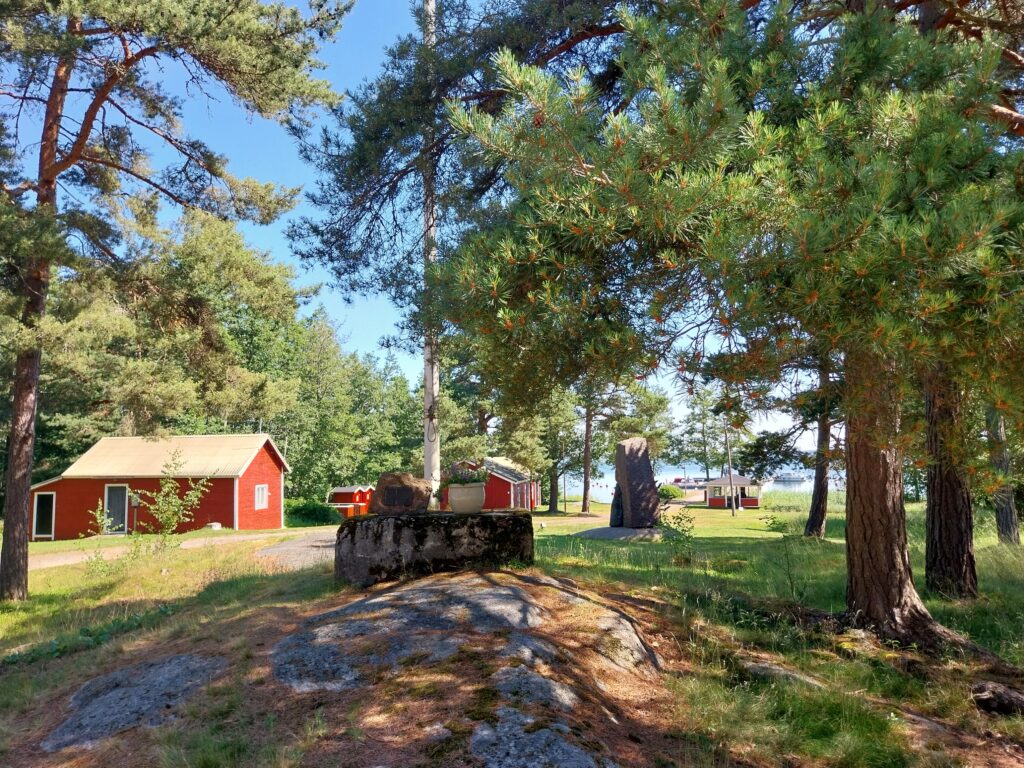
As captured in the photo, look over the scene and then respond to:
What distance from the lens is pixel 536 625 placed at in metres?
5.53

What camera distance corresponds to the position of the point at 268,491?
30.1 meters

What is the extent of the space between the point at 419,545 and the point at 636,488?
12705 millimetres

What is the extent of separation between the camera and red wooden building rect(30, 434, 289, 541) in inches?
1070

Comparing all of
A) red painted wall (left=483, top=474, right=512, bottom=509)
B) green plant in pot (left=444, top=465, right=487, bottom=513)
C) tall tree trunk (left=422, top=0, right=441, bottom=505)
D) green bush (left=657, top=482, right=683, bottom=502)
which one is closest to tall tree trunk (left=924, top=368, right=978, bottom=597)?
green plant in pot (left=444, top=465, right=487, bottom=513)

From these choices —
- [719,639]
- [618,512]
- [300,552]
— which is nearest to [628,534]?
[618,512]

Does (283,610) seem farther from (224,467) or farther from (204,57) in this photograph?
(224,467)

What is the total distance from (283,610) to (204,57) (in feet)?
30.3

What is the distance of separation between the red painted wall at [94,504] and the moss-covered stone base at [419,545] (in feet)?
71.4

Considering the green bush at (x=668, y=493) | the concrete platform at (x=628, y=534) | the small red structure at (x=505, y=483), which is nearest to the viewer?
the concrete platform at (x=628, y=534)

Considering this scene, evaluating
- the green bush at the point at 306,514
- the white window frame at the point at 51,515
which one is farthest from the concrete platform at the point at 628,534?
the white window frame at the point at 51,515

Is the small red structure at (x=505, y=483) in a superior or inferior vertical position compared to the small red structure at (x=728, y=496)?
superior

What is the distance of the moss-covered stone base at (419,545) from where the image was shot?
738 cm

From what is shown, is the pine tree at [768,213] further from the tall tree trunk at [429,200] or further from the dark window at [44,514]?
the dark window at [44,514]

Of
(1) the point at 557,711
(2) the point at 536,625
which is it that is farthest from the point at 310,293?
(1) the point at 557,711
